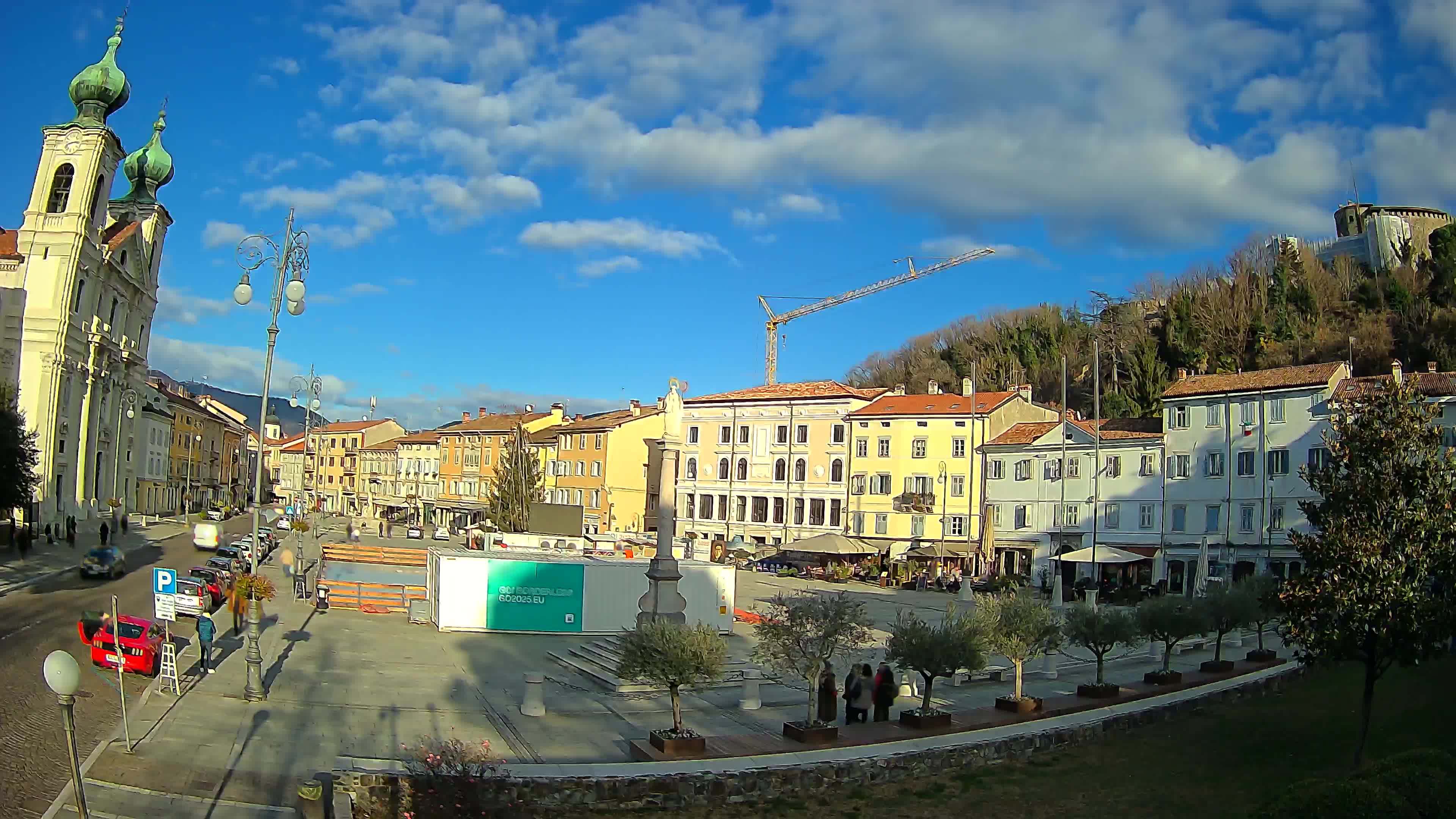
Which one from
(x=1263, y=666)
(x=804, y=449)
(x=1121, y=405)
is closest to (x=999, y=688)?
(x=1263, y=666)

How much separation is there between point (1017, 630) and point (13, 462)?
3887cm

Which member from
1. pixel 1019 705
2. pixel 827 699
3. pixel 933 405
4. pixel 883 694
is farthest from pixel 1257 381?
pixel 827 699

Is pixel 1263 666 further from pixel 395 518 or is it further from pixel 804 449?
pixel 395 518

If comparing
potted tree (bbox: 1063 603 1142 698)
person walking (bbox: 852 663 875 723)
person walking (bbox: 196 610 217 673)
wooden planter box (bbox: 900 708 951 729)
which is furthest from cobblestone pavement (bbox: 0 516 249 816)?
potted tree (bbox: 1063 603 1142 698)

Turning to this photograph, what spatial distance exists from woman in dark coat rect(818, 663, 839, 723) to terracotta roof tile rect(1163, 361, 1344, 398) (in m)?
38.0

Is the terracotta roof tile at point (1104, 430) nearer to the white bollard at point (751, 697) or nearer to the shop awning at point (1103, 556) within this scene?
the shop awning at point (1103, 556)

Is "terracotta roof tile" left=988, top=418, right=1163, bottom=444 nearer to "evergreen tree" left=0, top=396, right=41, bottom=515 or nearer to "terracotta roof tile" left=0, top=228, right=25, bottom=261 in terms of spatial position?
"evergreen tree" left=0, top=396, right=41, bottom=515

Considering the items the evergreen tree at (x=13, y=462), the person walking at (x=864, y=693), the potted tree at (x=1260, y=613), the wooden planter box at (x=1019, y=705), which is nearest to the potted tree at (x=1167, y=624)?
the potted tree at (x=1260, y=613)

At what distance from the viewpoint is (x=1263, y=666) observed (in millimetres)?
25594

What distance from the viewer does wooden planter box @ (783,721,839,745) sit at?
16.5 meters

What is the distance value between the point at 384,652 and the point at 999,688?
1557 centimetres

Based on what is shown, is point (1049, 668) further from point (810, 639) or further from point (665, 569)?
point (810, 639)

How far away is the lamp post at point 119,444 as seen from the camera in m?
72.2

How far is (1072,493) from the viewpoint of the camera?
5703 centimetres
